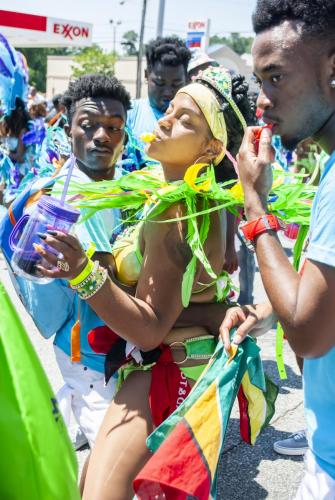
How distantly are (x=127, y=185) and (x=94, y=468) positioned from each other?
0.96 metres

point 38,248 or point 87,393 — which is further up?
point 38,248

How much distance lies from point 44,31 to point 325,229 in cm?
1222

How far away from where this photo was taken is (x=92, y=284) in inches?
76.6

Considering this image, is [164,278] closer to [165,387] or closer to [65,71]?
[165,387]

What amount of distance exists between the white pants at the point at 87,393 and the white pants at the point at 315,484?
0.91m

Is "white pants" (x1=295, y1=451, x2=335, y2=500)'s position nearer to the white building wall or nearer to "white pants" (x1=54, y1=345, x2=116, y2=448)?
"white pants" (x1=54, y1=345, x2=116, y2=448)

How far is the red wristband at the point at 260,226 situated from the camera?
1.56 meters

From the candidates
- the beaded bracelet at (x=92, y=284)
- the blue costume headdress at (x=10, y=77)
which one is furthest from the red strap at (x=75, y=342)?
the blue costume headdress at (x=10, y=77)

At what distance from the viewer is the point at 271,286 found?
4.86 ft

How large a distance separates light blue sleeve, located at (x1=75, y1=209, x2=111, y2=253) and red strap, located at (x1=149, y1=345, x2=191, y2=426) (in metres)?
0.41

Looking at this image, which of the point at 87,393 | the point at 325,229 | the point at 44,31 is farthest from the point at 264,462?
the point at 44,31

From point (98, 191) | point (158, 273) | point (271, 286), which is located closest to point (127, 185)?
point (98, 191)

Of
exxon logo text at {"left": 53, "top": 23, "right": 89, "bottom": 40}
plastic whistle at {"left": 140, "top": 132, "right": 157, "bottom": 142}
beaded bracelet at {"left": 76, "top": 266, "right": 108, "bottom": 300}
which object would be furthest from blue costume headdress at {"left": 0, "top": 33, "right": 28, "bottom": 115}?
exxon logo text at {"left": 53, "top": 23, "right": 89, "bottom": 40}

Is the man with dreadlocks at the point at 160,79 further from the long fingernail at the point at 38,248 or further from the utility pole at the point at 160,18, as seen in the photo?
the utility pole at the point at 160,18
